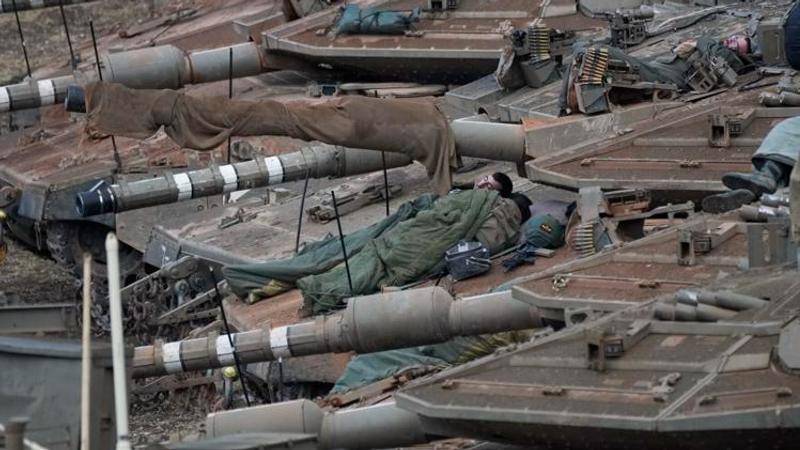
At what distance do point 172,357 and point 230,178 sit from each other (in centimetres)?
593

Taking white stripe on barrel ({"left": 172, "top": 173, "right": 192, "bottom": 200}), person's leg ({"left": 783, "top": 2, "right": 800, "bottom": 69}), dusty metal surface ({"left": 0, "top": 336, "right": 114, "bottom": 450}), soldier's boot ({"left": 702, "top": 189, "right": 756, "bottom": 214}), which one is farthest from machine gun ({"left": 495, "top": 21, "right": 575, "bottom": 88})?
dusty metal surface ({"left": 0, "top": 336, "right": 114, "bottom": 450})

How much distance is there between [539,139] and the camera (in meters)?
32.0

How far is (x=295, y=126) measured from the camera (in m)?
30.8

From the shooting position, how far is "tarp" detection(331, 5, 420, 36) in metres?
38.6

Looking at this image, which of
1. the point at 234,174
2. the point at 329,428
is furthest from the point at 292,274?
the point at 329,428

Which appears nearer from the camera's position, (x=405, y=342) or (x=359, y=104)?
(x=405, y=342)

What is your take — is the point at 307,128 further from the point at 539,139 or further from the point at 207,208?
the point at 207,208

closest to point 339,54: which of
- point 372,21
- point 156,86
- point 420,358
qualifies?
point 372,21

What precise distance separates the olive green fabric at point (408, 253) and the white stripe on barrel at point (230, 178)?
1.95m

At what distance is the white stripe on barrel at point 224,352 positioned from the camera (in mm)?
26547

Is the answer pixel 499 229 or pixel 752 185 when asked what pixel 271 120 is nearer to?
pixel 499 229

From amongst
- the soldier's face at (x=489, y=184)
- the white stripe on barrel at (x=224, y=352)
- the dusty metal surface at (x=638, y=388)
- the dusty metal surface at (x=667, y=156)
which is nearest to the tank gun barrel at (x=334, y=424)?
the dusty metal surface at (x=638, y=388)

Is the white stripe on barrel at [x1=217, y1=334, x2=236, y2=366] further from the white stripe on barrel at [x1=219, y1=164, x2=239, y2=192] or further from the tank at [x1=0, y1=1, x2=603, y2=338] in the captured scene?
the tank at [x1=0, y1=1, x2=603, y2=338]

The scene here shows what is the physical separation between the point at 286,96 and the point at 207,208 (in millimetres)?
3225
